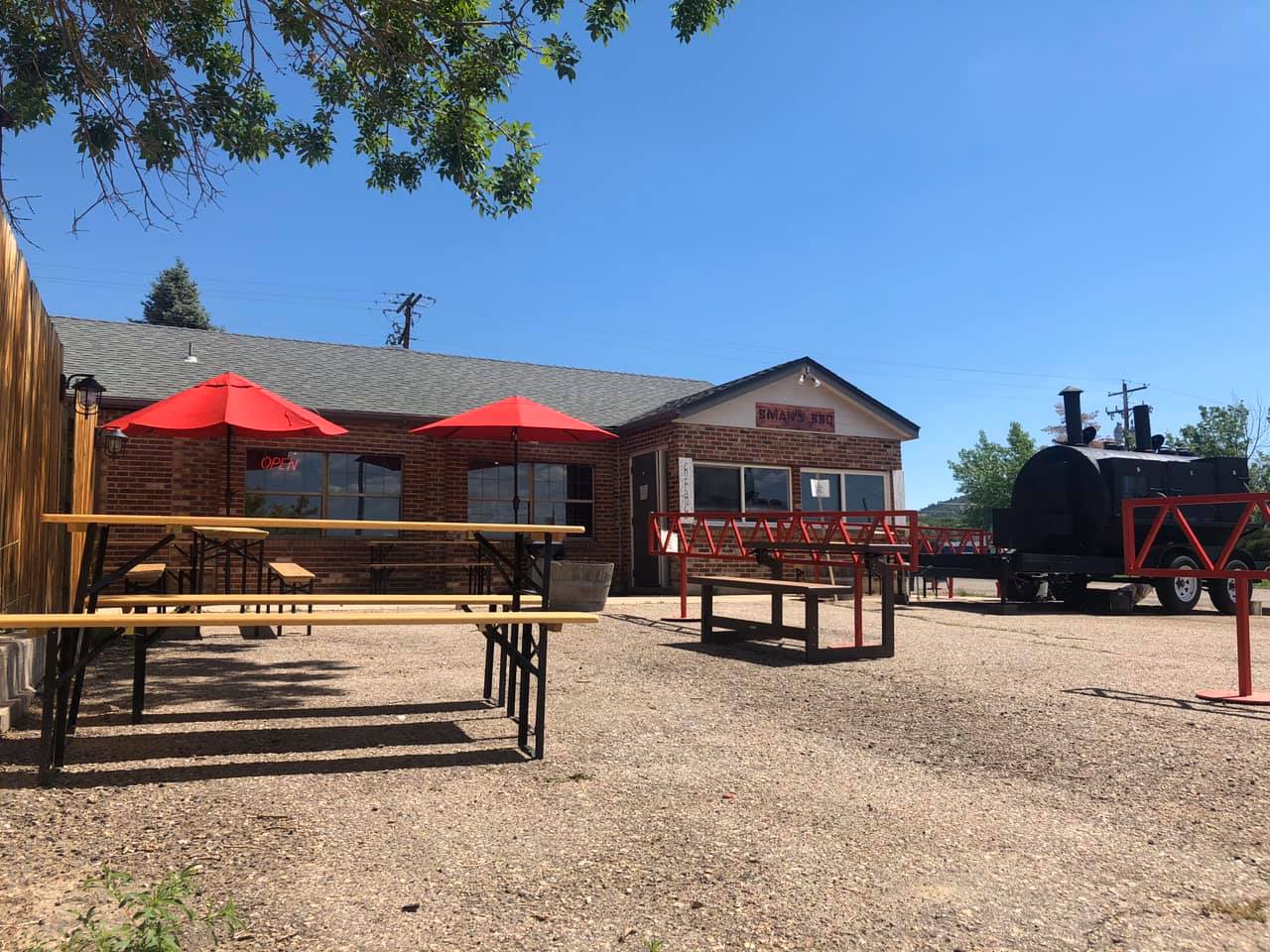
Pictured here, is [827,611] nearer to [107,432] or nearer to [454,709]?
[454,709]

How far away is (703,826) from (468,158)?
6.21 meters

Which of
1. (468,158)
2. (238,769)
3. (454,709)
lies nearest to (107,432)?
(468,158)

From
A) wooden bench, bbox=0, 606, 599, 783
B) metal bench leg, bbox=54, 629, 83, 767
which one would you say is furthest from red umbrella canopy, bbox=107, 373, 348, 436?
metal bench leg, bbox=54, 629, 83, 767

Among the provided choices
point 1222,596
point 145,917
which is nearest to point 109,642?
point 145,917

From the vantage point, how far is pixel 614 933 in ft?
7.56

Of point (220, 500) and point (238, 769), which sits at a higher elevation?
point (220, 500)

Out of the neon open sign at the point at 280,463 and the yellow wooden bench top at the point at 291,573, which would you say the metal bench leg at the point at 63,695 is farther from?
the neon open sign at the point at 280,463

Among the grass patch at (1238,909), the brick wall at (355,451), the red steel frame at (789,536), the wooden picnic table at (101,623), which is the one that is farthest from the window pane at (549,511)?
the grass patch at (1238,909)

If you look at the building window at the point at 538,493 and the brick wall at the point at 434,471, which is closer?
the brick wall at the point at 434,471

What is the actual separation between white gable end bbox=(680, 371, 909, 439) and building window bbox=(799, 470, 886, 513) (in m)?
0.83

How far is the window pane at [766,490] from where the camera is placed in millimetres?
15973

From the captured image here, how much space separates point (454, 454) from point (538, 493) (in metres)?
1.81

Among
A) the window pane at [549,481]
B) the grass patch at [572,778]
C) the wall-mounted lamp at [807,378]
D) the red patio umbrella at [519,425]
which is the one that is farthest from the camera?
the wall-mounted lamp at [807,378]

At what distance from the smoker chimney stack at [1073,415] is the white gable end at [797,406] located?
2.93m
